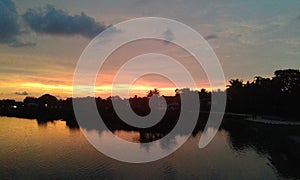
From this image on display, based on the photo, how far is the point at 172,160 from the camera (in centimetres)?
2936

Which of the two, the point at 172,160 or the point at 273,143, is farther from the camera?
the point at 273,143

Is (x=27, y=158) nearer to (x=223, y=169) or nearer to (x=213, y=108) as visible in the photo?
(x=223, y=169)

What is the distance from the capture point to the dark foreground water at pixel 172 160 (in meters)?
24.4

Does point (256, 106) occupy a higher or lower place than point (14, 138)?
higher

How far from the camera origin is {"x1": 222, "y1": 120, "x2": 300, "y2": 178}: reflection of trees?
92.1 feet

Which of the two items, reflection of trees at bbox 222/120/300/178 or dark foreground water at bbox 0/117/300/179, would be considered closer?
dark foreground water at bbox 0/117/300/179

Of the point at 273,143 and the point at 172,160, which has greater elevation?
the point at 273,143

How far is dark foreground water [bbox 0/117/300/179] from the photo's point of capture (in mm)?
24422

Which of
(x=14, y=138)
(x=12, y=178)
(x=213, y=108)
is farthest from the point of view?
(x=213, y=108)

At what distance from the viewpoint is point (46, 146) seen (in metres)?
A: 35.9

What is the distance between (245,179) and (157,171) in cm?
704

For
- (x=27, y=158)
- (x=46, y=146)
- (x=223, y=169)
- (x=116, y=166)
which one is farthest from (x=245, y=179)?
(x=46, y=146)

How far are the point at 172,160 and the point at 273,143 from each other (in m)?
15.2

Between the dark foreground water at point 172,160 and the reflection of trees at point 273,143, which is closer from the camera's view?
the dark foreground water at point 172,160
